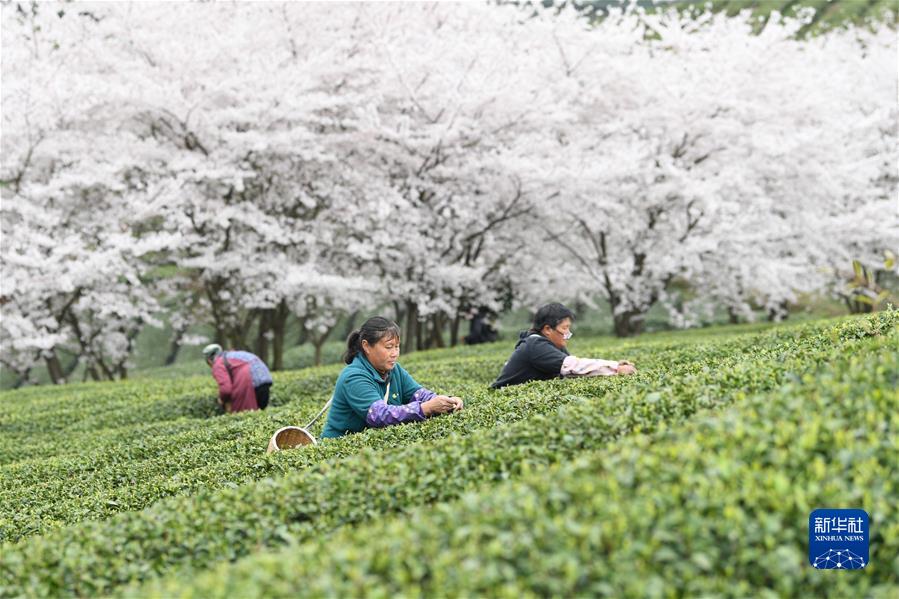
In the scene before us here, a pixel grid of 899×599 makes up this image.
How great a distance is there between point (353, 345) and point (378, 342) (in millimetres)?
305

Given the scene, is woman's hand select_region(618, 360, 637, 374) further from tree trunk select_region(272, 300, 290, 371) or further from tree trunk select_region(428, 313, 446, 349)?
tree trunk select_region(428, 313, 446, 349)

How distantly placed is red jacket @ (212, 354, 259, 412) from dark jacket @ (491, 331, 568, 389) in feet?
16.2

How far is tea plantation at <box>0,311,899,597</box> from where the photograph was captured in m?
3.09

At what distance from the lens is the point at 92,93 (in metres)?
17.4

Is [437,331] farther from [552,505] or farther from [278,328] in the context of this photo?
[552,505]

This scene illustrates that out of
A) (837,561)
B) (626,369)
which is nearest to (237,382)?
(626,369)

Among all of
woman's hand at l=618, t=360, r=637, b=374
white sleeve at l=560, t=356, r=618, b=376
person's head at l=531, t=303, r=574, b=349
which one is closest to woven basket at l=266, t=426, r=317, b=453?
person's head at l=531, t=303, r=574, b=349

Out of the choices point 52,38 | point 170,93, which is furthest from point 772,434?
point 52,38

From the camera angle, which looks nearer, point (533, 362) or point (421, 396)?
point (421, 396)

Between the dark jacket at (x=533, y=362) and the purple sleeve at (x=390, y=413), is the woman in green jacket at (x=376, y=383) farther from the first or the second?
the dark jacket at (x=533, y=362)

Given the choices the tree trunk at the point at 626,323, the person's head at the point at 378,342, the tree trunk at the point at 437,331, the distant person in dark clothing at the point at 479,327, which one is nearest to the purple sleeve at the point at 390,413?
the person's head at the point at 378,342

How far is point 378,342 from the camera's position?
254 inches

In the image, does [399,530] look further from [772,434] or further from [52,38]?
[52,38]

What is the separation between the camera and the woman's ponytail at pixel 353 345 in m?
6.56
